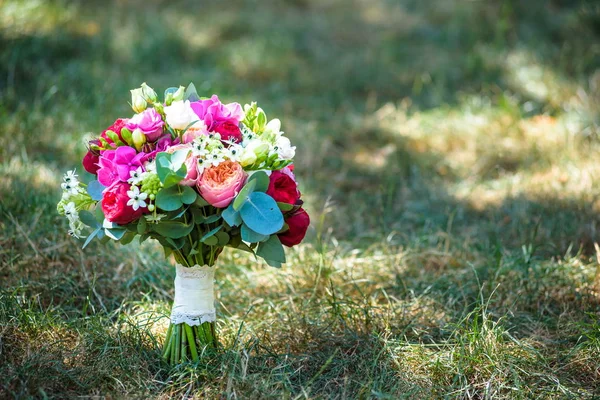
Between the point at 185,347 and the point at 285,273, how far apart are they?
32.1 inches

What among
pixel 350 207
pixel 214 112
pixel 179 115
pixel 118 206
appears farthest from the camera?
pixel 350 207

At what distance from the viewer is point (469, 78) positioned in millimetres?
5641

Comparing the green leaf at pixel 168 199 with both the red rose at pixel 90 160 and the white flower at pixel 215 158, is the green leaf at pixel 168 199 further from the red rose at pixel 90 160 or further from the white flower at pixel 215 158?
the red rose at pixel 90 160

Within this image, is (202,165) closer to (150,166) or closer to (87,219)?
(150,166)

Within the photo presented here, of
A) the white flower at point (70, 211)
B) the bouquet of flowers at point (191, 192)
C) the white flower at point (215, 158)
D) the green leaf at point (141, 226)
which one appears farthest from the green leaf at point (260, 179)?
the white flower at point (70, 211)

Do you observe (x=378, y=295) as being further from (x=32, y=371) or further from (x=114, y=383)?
(x=32, y=371)

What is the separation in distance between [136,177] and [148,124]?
8.3 inches

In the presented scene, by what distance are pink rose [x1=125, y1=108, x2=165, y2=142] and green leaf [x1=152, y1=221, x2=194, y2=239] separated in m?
0.30

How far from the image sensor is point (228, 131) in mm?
2109

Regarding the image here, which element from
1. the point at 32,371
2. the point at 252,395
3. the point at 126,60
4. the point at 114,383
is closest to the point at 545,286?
the point at 252,395

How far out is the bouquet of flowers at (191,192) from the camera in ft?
6.43

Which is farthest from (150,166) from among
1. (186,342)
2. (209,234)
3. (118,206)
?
(186,342)

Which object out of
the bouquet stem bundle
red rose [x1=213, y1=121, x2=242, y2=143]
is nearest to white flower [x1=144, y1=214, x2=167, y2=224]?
red rose [x1=213, y1=121, x2=242, y2=143]

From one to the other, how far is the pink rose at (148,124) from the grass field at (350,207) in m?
0.69
